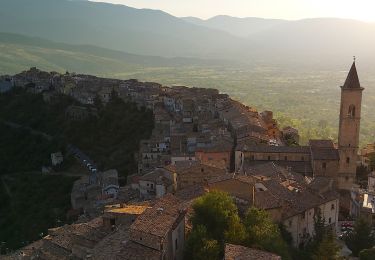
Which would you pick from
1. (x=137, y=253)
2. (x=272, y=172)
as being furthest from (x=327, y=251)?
(x=272, y=172)

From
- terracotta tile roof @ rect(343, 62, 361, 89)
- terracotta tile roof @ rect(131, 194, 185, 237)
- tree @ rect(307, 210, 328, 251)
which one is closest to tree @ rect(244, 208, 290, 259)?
terracotta tile roof @ rect(131, 194, 185, 237)

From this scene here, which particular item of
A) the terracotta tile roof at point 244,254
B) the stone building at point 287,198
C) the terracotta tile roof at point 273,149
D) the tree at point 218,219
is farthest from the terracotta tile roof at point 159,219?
the terracotta tile roof at point 273,149

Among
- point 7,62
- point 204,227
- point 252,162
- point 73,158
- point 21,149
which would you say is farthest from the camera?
point 7,62

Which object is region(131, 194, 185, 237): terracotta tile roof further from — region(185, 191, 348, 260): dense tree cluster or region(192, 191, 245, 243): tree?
region(185, 191, 348, 260): dense tree cluster

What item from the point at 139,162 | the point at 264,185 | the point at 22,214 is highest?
the point at 264,185

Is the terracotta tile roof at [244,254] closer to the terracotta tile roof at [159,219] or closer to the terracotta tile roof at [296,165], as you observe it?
the terracotta tile roof at [159,219]

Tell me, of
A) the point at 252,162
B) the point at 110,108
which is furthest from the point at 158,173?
the point at 110,108

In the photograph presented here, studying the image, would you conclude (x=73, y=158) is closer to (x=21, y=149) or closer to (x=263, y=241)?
(x=21, y=149)
